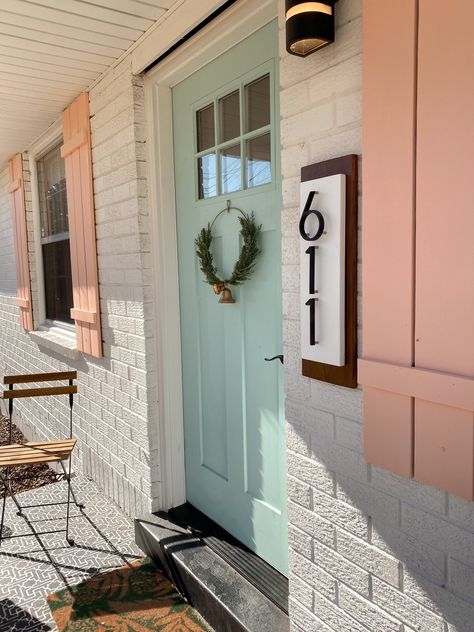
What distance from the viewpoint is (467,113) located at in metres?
1.19

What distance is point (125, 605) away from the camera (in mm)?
2426

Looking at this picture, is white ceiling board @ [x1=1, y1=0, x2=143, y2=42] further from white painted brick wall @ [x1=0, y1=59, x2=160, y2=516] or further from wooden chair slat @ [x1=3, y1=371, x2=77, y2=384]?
wooden chair slat @ [x1=3, y1=371, x2=77, y2=384]

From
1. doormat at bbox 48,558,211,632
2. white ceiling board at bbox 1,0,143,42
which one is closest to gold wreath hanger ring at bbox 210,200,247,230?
white ceiling board at bbox 1,0,143,42

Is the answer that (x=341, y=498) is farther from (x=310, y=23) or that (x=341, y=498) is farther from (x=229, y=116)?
(x=229, y=116)

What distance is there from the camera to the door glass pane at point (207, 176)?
2.55 m

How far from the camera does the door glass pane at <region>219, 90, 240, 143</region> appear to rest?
2355mm

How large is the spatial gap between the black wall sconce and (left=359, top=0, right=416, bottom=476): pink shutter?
13cm

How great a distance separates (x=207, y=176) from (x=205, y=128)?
0.25 m

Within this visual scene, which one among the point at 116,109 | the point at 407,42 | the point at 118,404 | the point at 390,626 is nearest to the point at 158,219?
the point at 116,109

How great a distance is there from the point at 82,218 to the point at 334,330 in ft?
8.21

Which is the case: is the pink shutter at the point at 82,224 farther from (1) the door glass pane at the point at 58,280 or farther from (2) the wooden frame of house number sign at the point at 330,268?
(2) the wooden frame of house number sign at the point at 330,268

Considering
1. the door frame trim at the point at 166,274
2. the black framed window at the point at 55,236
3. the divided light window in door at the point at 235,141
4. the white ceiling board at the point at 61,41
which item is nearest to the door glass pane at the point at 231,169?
the divided light window in door at the point at 235,141

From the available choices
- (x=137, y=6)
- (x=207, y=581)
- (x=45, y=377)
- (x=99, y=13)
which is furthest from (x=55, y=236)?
(x=207, y=581)

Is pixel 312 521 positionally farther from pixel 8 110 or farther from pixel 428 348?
pixel 8 110
